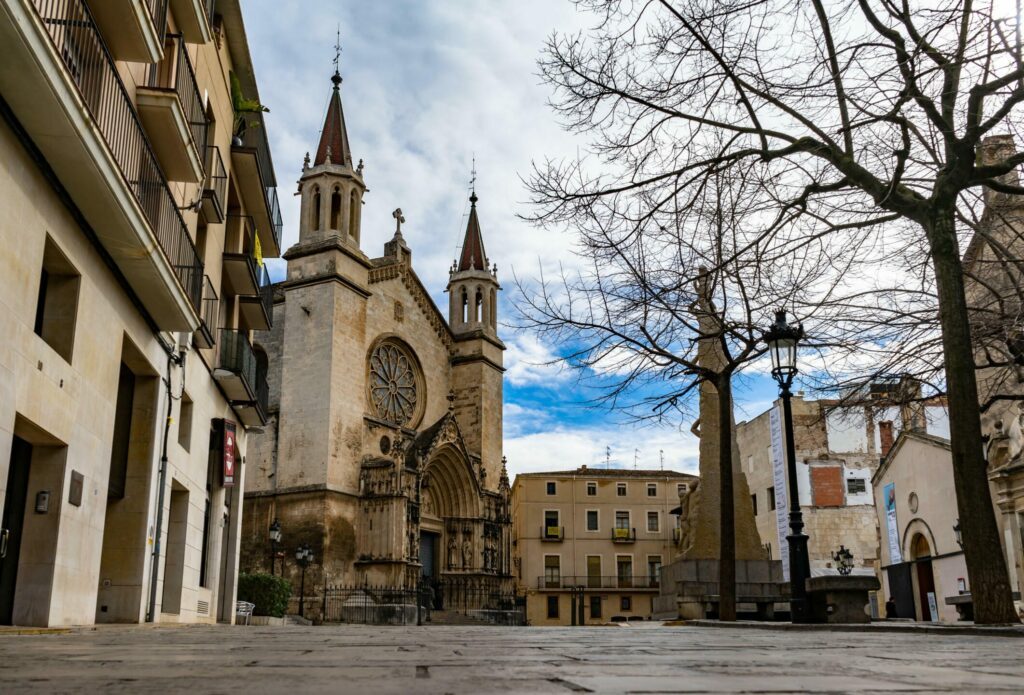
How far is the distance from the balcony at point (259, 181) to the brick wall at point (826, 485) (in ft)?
102

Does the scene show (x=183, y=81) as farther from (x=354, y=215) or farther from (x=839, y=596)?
(x=354, y=215)

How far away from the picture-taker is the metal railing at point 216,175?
1717 centimetres

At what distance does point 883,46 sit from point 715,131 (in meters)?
2.25

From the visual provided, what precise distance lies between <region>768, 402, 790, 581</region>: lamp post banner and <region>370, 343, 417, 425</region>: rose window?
59.3 feet

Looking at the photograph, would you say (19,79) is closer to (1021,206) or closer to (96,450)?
(96,450)

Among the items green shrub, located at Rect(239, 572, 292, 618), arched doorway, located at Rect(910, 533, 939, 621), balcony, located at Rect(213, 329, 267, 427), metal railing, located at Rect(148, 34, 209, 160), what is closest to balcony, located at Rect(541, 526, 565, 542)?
arched doorway, located at Rect(910, 533, 939, 621)

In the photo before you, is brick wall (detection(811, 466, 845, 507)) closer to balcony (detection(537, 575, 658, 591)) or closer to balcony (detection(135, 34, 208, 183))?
balcony (detection(537, 575, 658, 591))

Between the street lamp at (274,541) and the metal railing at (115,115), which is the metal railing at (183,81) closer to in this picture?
the metal railing at (115,115)

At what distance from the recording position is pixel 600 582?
64.2m

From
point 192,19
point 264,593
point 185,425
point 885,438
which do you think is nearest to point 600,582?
point 885,438

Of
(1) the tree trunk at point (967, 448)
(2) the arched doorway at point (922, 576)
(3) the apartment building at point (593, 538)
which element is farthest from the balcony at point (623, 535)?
(1) the tree trunk at point (967, 448)

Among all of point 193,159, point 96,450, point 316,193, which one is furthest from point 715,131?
point 316,193

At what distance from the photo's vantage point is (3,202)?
845cm

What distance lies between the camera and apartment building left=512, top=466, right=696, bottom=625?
6331 centimetres
